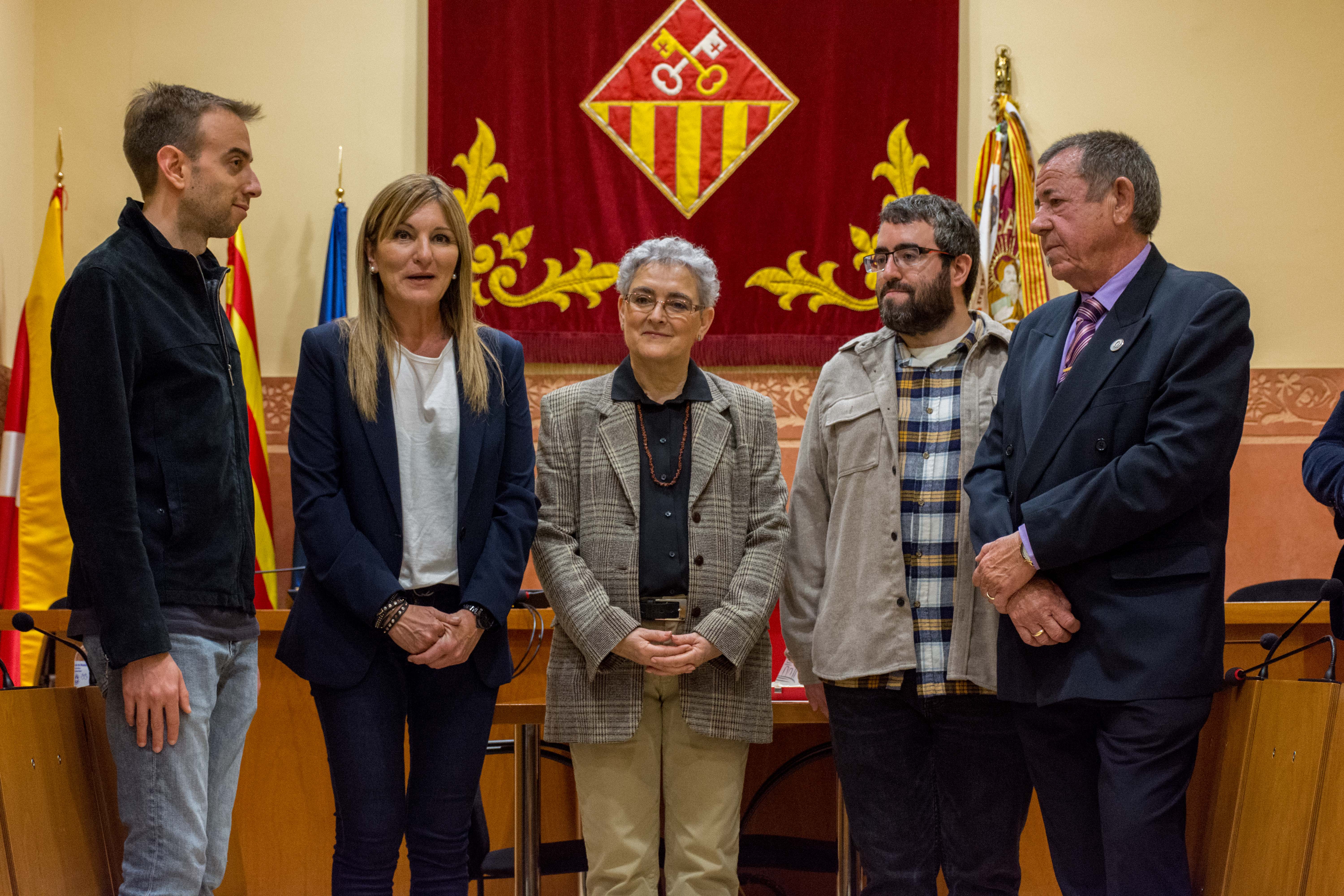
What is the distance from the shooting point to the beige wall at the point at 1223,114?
193 inches

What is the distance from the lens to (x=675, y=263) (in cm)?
240

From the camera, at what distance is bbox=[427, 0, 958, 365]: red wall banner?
493 cm

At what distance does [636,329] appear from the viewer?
239 cm

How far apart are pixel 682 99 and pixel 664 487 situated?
3.11 meters

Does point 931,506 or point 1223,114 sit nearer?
point 931,506

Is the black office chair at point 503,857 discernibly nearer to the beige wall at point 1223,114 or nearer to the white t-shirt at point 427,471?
A: the white t-shirt at point 427,471

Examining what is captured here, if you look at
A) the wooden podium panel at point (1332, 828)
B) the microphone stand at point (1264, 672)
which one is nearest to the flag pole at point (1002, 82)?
the microphone stand at point (1264, 672)

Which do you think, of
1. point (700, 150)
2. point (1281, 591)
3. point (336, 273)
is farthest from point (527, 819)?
point (700, 150)

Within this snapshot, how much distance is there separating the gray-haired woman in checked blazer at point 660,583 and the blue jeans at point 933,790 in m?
0.21

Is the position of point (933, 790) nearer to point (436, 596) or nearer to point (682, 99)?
point (436, 596)

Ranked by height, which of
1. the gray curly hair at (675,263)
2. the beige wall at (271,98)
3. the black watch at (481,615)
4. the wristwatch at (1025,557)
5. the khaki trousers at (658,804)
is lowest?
the khaki trousers at (658,804)

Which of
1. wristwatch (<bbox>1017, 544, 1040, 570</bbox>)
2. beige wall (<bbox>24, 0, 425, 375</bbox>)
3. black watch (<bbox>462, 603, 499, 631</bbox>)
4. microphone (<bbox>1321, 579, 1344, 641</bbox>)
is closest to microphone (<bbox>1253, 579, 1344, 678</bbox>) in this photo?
microphone (<bbox>1321, 579, 1344, 641</bbox>)

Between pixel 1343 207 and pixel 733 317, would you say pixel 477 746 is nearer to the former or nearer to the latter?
pixel 733 317

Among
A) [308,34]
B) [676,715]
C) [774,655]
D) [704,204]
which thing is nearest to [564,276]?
[704,204]
